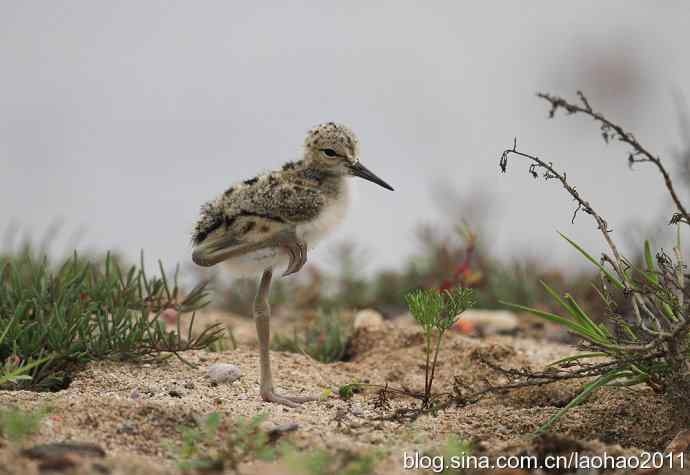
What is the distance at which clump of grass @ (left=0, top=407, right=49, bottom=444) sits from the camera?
8.15 feet

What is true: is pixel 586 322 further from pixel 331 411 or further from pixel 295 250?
pixel 295 250

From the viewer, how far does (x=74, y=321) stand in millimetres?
3850

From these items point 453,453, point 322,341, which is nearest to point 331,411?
point 453,453

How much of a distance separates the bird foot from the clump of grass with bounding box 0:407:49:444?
3.46ft

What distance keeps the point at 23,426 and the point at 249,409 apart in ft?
3.20

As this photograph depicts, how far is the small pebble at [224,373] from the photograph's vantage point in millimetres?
3738

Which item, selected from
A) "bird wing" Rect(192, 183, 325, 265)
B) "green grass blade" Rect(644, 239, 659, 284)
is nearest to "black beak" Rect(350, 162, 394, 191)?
"bird wing" Rect(192, 183, 325, 265)

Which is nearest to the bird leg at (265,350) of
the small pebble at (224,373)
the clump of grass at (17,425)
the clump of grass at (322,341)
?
the small pebble at (224,373)

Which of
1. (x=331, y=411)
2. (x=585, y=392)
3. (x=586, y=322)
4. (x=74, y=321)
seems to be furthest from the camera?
(x=74, y=321)

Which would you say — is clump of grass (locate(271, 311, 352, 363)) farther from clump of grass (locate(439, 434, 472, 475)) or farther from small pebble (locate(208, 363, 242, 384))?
clump of grass (locate(439, 434, 472, 475))

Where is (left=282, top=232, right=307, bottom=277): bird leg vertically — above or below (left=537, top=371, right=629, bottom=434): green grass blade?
above

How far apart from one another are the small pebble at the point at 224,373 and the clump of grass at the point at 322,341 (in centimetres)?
80

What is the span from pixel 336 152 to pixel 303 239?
47 centimetres

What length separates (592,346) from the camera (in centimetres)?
317
